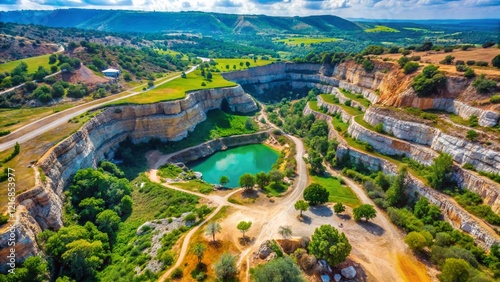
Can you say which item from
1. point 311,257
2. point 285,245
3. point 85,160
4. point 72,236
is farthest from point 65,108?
point 311,257

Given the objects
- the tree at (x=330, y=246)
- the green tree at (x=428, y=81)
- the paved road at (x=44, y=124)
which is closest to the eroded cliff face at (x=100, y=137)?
the paved road at (x=44, y=124)

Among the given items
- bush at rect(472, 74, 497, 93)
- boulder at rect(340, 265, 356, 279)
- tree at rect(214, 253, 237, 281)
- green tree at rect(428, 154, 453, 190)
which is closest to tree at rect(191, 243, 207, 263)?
tree at rect(214, 253, 237, 281)

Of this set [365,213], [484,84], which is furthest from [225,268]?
[484,84]

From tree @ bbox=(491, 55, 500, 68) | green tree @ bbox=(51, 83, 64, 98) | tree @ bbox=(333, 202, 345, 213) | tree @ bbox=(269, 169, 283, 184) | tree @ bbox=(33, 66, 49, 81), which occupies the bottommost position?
tree @ bbox=(269, 169, 283, 184)

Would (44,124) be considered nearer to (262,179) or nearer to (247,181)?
(247,181)

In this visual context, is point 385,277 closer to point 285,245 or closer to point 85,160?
point 285,245

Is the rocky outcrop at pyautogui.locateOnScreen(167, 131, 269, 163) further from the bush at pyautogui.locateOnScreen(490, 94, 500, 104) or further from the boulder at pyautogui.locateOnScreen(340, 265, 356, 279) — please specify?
the bush at pyautogui.locateOnScreen(490, 94, 500, 104)
